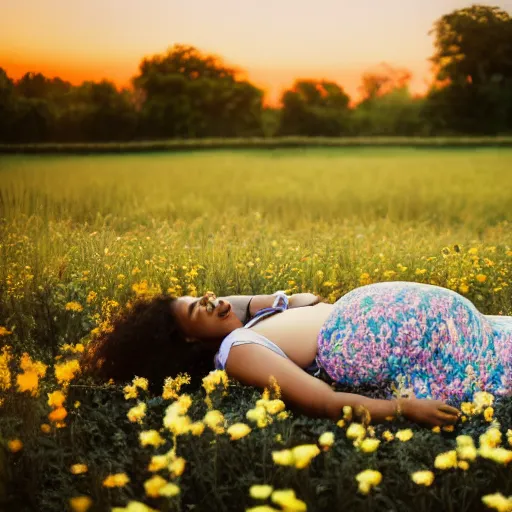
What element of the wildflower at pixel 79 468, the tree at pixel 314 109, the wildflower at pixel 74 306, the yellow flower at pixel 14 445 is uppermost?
the tree at pixel 314 109

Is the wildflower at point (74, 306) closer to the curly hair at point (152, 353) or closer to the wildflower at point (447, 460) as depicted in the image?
the curly hair at point (152, 353)

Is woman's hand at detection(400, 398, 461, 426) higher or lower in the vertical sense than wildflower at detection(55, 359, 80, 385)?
lower

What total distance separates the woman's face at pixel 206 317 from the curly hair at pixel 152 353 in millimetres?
41

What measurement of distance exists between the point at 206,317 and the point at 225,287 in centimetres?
93

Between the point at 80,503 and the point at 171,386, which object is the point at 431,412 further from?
the point at 80,503

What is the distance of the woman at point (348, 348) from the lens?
2176 mm

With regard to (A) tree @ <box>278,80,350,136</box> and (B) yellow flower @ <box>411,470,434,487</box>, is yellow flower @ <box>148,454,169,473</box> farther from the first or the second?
(A) tree @ <box>278,80,350,136</box>

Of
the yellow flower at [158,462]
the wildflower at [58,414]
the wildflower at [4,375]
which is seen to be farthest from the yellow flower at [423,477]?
the wildflower at [4,375]

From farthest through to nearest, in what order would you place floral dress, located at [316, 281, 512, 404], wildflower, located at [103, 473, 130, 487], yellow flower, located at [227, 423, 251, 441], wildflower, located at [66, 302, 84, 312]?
wildflower, located at [66, 302, 84, 312]
floral dress, located at [316, 281, 512, 404]
yellow flower, located at [227, 423, 251, 441]
wildflower, located at [103, 473, 130, 487]

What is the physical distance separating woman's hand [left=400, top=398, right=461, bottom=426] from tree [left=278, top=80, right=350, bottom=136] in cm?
184

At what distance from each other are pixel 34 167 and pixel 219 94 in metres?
0.95

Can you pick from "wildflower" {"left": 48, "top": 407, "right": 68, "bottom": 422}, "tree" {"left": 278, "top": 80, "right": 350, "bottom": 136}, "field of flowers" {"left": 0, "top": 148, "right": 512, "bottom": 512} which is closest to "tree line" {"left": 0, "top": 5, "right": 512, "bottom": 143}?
"tree" {"left": 278, "top": 80, "right": 350, "bottom": 136}

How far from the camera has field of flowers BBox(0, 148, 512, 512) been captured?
1837mm

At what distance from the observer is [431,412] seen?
2078 mm
